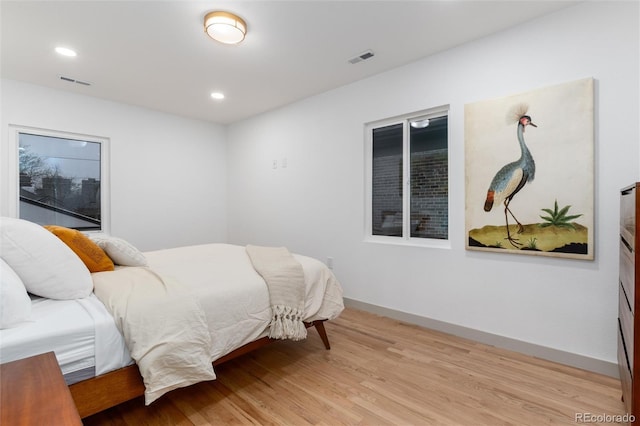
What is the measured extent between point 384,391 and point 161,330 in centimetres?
135

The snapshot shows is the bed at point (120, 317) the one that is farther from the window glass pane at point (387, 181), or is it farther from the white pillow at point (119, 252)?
the window glass pane at point (387, 181)

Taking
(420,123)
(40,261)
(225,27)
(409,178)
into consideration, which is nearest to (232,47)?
(225,27)

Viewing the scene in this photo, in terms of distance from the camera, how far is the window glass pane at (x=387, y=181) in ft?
10.9

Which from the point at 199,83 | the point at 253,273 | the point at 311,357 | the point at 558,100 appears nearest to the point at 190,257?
the point at 253,273

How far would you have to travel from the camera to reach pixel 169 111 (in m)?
4.51

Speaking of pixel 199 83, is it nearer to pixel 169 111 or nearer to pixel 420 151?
pixel 169 111

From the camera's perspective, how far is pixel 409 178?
10.5ft

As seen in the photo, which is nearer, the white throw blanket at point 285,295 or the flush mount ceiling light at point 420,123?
the white throw blanket at point 285,295

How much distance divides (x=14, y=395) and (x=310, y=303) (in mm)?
1665

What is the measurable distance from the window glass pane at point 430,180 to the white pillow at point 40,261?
2706mm

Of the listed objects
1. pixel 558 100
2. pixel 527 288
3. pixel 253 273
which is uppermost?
pixel 558 100

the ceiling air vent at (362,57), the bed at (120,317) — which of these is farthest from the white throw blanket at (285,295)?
the ceiling air vent at (362,57)

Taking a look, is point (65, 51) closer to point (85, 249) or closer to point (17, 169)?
point (17, 169)

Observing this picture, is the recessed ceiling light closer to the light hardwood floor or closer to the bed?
the bed
